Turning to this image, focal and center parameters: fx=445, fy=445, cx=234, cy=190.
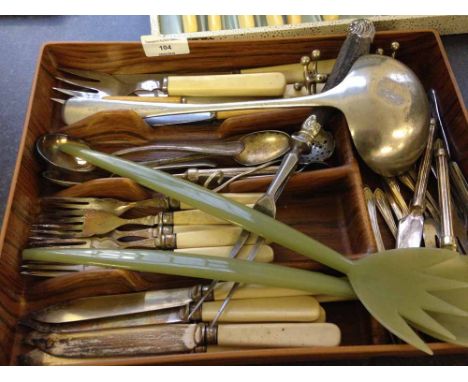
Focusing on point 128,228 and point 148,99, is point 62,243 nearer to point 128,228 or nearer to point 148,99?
point 128,228

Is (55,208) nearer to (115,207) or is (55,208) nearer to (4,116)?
(115,207)

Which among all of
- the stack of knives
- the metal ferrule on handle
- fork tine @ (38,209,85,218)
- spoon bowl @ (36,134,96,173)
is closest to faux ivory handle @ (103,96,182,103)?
spoon bowl @ (36,134,96,173)

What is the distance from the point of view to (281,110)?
79 centimetres

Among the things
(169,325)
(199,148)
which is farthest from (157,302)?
(199,148)

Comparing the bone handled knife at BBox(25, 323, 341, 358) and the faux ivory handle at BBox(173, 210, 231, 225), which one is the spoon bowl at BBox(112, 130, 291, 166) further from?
the bone handled knife at BBox(25, 323, 341, 358)

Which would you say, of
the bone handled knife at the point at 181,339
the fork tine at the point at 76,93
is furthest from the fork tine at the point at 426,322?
the fork tine at the point at 76,93

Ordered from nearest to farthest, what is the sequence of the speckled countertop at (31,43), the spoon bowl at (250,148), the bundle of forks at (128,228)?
the bundle of forks at (128,228)
the spoon bowl at (250,148)
the speckled countertop at (31,43)

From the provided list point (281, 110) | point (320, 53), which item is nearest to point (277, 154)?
point (281, 110)

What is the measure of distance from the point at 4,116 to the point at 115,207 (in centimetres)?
39

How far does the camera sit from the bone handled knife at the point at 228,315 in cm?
64

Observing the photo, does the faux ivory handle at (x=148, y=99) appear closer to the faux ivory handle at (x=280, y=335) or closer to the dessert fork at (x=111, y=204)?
the dessert fork at (x=111, y=204)

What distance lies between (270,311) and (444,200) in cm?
35

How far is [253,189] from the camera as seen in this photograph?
75 centimetres

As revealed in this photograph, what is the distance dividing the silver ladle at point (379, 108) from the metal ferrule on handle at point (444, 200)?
0.04 m
